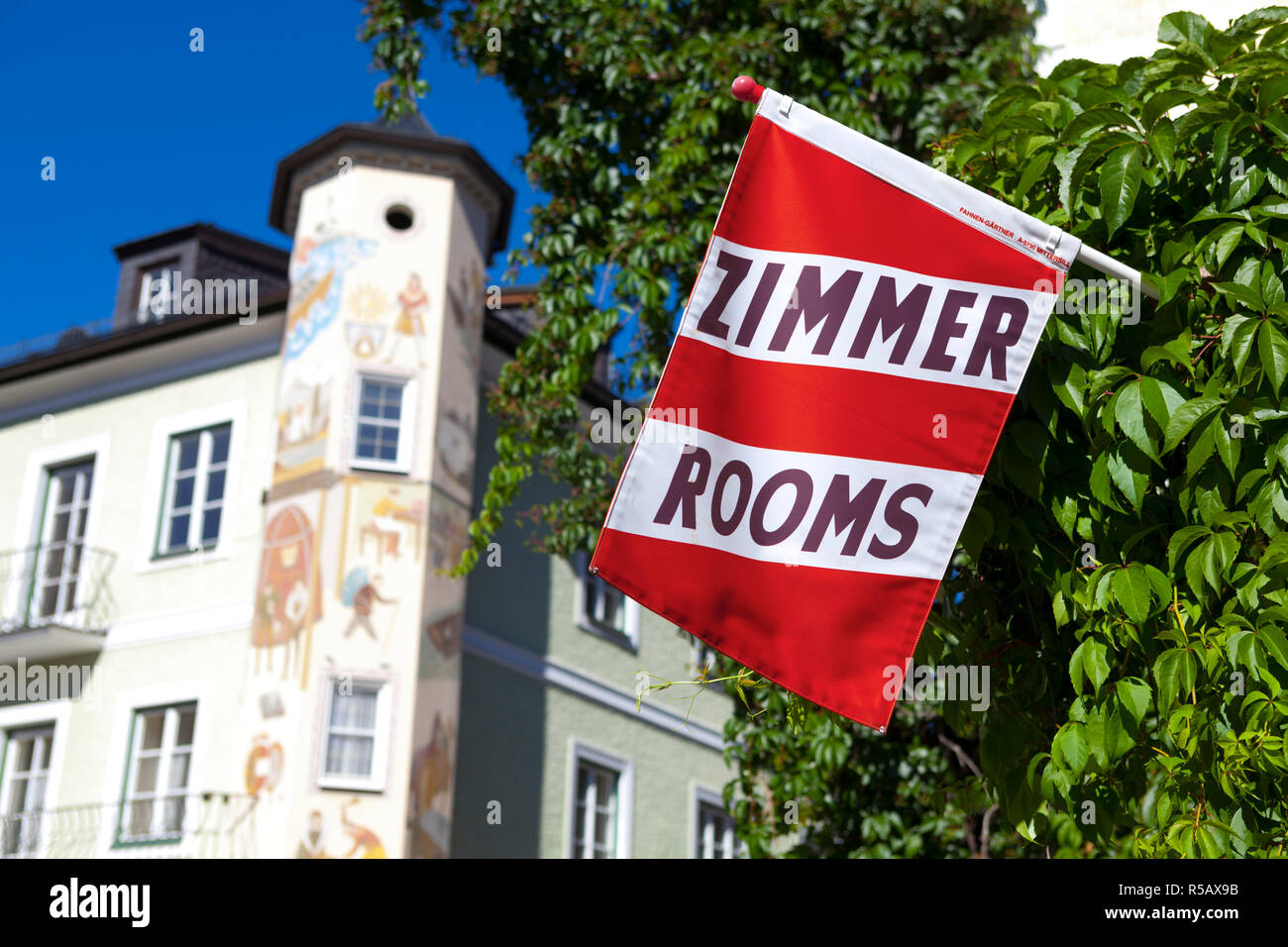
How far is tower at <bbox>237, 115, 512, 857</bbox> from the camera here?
617 inches

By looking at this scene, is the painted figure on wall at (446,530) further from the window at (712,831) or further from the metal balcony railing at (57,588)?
the window at (712,831)

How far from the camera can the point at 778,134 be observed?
3523 mm

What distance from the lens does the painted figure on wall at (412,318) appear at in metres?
17.3

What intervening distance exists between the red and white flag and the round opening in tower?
15.1 metres

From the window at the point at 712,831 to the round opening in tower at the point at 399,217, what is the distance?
9392mm

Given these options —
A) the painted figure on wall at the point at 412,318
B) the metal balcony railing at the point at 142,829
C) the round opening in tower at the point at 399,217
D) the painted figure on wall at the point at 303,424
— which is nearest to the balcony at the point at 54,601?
the metal balcony railing at the point at 142,829

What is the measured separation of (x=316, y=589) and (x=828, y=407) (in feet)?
44.3

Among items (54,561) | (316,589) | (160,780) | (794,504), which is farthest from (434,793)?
(794,504)

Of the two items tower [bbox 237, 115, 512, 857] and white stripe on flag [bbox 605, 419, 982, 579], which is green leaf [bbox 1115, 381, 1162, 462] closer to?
white stripe on flag [bbox 605, 419, 982, 579]

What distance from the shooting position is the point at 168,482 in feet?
60.5

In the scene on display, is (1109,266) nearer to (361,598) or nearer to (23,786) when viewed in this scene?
(361,598)

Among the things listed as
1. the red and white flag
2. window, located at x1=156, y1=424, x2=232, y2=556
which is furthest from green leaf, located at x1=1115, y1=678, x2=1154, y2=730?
window, located at x1=156, y1=424, x2=232, y2=556
